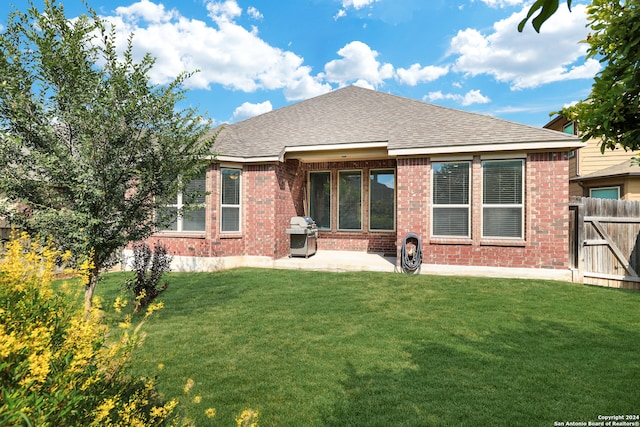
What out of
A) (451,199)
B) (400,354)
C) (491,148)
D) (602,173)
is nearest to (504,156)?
(491,148)

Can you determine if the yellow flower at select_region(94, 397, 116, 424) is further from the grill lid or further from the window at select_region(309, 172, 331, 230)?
the window at select_region(309, 172, 331, 230)

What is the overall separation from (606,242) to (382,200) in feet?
21.5

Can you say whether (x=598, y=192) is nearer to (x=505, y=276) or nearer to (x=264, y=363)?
(x=505, y=276)

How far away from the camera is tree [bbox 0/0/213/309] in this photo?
12.0 feet

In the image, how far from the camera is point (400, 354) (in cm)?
425

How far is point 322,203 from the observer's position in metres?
13.1

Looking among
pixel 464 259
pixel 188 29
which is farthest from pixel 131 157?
pixel 188 29

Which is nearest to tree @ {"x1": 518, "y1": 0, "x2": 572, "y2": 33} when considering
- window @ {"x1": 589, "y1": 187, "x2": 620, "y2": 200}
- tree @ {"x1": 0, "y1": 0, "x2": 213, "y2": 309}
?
tree @ {"x1": 0, "y1": 0, "x2": 213, "y2": 309}

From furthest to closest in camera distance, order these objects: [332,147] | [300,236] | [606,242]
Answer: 1. [300,236]
2. [332,147]
3. [606,242]

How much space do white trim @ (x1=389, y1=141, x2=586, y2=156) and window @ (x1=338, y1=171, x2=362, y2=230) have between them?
313 centimetres

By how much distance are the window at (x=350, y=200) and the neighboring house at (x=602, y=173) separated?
30.8 feet

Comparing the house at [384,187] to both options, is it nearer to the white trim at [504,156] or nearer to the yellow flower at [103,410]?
the white trim at [504,156]

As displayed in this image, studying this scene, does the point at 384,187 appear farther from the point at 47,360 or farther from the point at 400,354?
the point at 47,360

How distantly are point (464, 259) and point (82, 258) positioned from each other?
29.1 feet
